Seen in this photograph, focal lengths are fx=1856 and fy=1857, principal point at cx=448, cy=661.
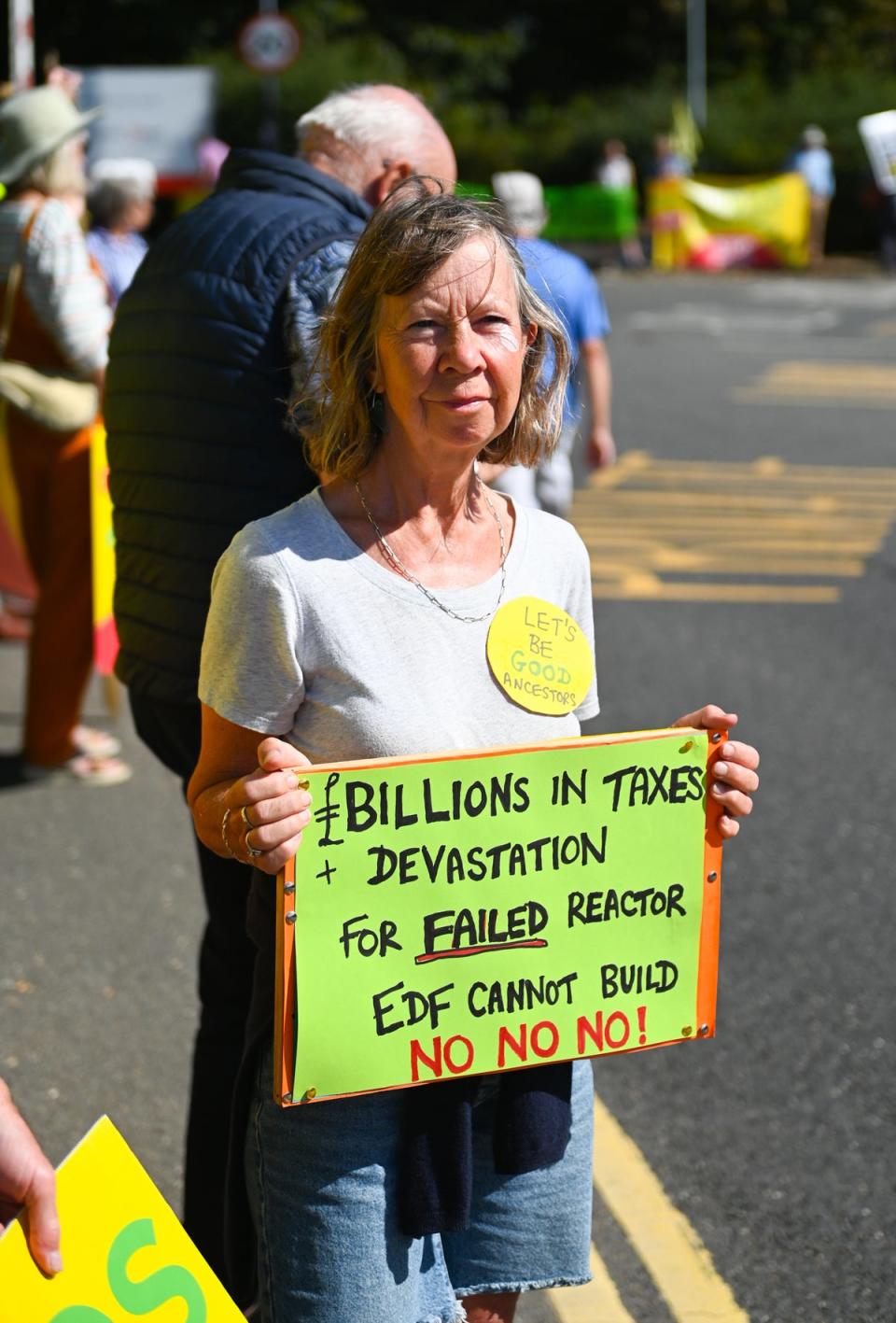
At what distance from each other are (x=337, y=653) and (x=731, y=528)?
8332 mm

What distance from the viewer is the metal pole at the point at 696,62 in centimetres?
3691

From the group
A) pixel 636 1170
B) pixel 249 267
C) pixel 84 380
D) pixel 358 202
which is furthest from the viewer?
pixel 84 380

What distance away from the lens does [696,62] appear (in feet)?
132

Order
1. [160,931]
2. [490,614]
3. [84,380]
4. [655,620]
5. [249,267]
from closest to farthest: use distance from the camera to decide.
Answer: [490,614] < [249,267] < [160,931] < [84,380] < [655,620]

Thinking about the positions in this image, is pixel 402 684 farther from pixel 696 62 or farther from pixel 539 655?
pixel 696 62

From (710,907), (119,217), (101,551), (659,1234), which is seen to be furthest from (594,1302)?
(119,217)

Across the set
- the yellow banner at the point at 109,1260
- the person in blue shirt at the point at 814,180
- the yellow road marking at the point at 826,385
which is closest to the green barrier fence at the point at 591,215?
the person in blue shirt at the point at 814,180

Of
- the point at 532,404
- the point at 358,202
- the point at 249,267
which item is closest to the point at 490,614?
the point at 532,404

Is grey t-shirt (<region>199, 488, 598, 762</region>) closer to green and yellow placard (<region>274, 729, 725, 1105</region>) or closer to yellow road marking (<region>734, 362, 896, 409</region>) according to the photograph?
green and yellow placard (<region>274, 729, 725, 1105</region>)

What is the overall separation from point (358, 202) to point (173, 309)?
1.22 feet

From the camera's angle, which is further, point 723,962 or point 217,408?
point 723,962

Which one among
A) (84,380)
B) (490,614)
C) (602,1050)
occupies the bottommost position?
(84,380)

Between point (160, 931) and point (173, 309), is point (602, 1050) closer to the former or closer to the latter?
point (173, 309)

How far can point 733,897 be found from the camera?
17.0ft
